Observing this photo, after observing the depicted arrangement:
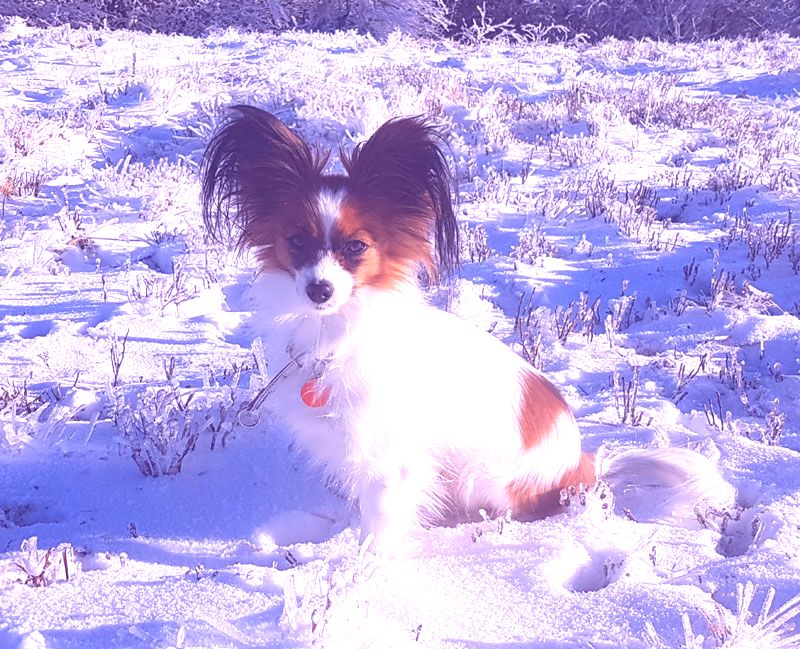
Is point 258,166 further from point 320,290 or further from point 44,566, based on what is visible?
point 44,566

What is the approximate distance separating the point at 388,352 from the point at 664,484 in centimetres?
152

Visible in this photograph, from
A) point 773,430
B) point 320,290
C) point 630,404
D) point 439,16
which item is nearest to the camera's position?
point 320,290

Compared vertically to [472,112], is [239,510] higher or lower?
lower

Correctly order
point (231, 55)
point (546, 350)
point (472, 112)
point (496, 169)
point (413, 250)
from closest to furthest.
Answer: point (413, 250) < point (546, 350) < point (496, 169) < point (472, 112) < point (231, 55)

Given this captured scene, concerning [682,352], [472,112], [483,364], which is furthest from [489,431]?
[472,112]

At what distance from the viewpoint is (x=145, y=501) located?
3.47 m

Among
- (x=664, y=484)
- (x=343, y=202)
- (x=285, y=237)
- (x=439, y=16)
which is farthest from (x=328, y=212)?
(x=439, y=16)

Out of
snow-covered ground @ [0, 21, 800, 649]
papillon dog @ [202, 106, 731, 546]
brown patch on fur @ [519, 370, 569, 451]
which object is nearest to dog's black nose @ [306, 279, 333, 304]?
papillon dog @ [202, 106, 731, 546]

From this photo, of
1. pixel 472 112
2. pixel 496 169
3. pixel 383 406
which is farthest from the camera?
pixel 472 112

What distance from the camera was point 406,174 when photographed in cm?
320

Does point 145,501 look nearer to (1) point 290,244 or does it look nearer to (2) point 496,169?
(1) point 290,244

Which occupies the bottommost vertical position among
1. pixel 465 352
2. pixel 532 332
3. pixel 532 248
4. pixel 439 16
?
pixel 532 332

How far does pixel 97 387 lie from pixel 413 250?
2.30m

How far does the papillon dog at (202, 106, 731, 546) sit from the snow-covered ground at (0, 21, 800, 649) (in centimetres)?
23
